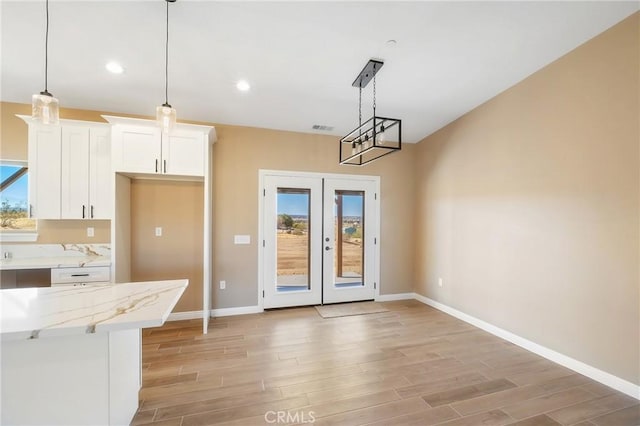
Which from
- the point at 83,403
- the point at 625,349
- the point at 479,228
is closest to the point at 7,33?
the point at 83,403

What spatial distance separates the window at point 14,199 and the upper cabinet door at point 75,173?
2.24ft

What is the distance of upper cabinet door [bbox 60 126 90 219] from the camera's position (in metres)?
3.06

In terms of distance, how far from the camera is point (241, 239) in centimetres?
402

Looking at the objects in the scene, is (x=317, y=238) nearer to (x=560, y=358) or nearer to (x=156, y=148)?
(x=156, y=148)

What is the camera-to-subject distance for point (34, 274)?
10.3ft

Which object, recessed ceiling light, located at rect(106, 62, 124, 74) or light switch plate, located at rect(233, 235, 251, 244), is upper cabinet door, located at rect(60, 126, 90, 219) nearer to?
recessed ceiling light, located at rect(106, 62, 124, 74)

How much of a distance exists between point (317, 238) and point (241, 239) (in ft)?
3.91

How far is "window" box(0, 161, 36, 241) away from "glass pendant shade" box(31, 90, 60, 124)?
7.67ft

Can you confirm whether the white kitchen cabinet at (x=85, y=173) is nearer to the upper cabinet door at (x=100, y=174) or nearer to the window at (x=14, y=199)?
the upper cabinet door at (x=100, y=174)

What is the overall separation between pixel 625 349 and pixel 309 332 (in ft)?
9.70

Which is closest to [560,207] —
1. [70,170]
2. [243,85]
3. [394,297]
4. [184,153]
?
[394,297]

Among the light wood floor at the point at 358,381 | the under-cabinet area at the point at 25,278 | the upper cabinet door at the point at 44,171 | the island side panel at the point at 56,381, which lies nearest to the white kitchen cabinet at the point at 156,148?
the upper cabinet door at the point at 44,171

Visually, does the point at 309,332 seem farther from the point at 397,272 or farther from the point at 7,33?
the point at 7,33

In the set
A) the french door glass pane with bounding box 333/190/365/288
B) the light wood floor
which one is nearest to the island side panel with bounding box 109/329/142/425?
the light wood floor
